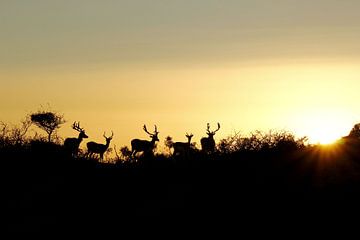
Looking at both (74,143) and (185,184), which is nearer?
(185,184)

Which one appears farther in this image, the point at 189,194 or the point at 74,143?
the point at 74,143

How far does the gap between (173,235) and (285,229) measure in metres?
3.23

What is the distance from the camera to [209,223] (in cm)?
2116

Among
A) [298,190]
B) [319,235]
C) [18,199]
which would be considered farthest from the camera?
[18,199]

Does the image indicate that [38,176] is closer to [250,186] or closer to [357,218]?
[250,186]

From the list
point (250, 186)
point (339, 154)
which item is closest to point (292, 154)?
point (339, 154)

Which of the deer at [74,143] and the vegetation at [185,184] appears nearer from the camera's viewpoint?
the vegetation at [185,184]

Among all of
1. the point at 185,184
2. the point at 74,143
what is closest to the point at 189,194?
the point at 185,184

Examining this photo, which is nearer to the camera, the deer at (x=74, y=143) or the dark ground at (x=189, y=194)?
the dark ground at (x=189, y=194)

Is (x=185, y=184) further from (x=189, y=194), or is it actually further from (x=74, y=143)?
(x=74, y=143)

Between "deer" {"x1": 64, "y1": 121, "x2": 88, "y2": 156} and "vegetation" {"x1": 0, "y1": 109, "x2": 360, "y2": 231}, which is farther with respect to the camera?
"deer" {"x1": 64, "y1": 121, "x2": 88, "y2": 156}

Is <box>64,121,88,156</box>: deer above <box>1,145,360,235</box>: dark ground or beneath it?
above

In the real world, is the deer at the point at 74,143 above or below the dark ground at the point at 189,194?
above

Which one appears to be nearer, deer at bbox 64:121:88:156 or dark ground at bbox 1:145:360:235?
dark ground at bbox 1:145:360:235
